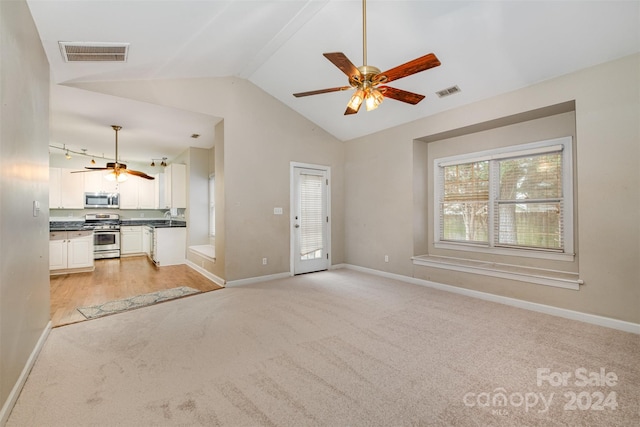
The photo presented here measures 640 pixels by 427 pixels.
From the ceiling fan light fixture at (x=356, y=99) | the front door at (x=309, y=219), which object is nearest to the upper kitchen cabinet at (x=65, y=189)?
the front door at (x=309, y=219)

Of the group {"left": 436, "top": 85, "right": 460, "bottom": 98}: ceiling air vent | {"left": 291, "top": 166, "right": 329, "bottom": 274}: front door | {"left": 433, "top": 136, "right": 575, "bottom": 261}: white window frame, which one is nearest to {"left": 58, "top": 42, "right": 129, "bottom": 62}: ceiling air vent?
{"left": 291, "top": 166, "right": 329, "bottom": 274}: front door

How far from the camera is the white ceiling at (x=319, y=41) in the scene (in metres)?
2.61

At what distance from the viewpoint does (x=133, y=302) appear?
12.8ft

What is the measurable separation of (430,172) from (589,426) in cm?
398

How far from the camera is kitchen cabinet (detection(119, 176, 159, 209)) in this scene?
8.09 metres

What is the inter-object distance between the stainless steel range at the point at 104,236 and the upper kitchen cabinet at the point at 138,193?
612 millimetres

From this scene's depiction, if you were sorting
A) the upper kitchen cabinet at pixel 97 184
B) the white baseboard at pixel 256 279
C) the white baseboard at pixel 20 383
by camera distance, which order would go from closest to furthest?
the white baseboard at pixel 20 383, the white baseboard at pixel 256 279, the upper kitchen cabinet at pixel 97 184

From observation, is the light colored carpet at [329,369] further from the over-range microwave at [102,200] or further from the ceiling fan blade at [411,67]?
the over-range microwave at [102,200]

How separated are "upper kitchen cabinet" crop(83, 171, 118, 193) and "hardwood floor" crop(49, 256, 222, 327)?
2.17m

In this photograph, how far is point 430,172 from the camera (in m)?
5.12

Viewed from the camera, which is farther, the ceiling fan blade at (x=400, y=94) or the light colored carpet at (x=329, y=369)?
the ceiling fan blade at (x=400, y=94)

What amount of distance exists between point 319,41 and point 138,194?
7.05 m

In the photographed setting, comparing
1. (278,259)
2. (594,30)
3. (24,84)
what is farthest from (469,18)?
(278,259)

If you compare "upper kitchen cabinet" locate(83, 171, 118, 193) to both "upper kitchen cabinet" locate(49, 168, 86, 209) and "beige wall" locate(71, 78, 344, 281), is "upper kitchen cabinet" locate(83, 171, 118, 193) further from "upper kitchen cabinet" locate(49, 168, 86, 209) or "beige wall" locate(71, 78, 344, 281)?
"beige wall" locate(71, 78, 344, 281)
